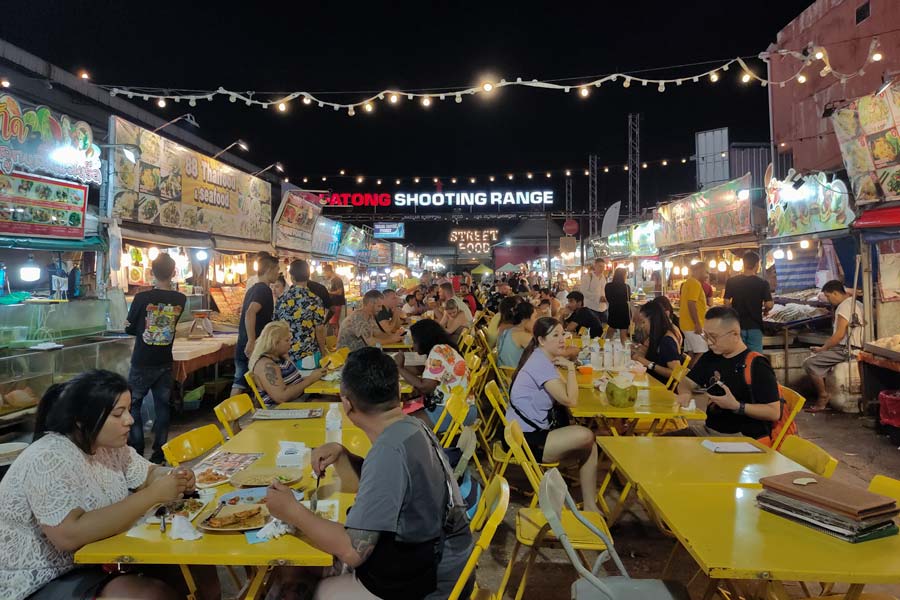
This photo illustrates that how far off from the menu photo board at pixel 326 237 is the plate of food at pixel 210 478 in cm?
1534

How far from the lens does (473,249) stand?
41.2m

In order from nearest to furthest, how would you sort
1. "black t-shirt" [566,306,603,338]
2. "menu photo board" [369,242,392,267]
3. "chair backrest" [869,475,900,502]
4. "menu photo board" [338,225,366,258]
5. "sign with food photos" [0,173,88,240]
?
1. "chair backrest" [869,475,900,502]
2. "sign with food photos" [0,173,88,240]
3. "black t-shirt" [566,306,603,338]
4. "menu photo board" [338,225,366,258]
5. "menu photo board" [369,242,392,267]

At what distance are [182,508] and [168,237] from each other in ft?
25.8

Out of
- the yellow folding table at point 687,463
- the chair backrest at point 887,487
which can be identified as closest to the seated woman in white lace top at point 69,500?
Result: the yellow folding table at point 687,463

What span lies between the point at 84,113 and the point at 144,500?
11650 millimetres

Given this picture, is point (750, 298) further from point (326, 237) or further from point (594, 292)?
point (326, 237)

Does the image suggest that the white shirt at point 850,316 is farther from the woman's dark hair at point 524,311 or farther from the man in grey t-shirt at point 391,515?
the man in grey t-shirt at point 391,515

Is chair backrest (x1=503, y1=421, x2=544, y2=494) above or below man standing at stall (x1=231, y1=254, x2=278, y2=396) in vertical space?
below

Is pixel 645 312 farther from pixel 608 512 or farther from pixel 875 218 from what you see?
pixel 875 218

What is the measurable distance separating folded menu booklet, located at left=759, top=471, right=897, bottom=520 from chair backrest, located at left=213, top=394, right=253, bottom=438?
335 centimetres

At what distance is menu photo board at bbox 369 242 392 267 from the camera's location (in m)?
29.7

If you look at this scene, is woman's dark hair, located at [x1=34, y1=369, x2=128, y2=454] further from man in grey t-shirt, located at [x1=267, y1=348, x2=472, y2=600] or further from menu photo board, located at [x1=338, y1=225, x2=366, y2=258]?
menu photo board, located at [x1=338, y1=225, x2=366, y2=258]

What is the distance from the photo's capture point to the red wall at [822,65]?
11.3 m

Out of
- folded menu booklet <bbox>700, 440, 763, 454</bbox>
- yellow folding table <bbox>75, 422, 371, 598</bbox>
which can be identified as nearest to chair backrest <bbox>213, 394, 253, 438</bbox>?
yellow folding table <bbox>75, 422, 371, 598</bbox>
